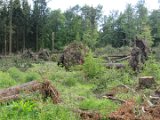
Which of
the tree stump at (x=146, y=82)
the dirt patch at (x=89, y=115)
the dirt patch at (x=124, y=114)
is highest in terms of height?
the tree stump at (x=146, y=82)

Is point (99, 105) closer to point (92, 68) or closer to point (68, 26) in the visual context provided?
point (92, 68)

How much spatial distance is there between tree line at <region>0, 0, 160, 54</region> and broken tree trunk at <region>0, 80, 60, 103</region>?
38360 millimetres

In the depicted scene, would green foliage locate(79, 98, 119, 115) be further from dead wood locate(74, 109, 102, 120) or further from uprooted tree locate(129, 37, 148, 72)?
uprooted tree locate(129, 37, 148, 72)

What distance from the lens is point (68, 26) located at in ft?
208

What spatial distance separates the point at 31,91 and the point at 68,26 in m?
54.8

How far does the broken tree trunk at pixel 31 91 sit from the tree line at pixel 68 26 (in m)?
38.4

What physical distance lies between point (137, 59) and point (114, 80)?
9.12 feet

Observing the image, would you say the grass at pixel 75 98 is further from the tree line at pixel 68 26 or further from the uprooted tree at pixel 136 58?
the tree line at pixel 68 26

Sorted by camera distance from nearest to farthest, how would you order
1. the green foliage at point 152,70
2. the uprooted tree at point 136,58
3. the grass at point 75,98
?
the grass at point 75,98
the green foliage at point 152,70
the uprooted tree at point 136,58

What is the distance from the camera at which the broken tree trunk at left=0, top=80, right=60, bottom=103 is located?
28.5 ft

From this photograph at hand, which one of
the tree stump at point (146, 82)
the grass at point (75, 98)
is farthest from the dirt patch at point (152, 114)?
the tree stump at point (146, 82)

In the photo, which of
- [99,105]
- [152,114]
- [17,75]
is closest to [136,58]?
[17,75]

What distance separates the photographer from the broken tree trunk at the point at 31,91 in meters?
8.68

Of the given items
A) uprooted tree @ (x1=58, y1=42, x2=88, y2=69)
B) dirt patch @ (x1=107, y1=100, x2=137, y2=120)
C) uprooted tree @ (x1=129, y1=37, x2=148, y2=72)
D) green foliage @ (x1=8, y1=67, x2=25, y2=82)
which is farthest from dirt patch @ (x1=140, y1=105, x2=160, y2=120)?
uprooted tree @ (x1=58, y1=42, x2=88, y2=69)
